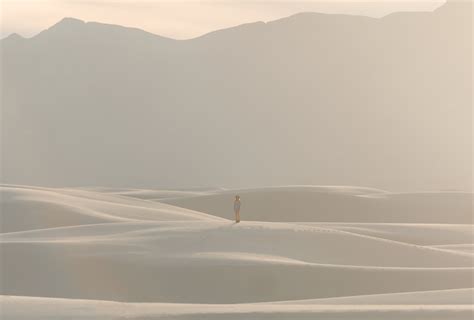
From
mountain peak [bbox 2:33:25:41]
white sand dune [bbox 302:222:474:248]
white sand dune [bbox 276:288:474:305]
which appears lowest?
white sand dune [bbox 276:288:474:305]

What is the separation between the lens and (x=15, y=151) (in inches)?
5787

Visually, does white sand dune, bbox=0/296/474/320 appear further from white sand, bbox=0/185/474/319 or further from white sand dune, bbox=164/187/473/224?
white sand dune, bbox=164/187/473/224

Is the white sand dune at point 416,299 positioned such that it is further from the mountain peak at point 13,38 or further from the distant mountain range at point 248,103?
the mountain peak at point 13,38

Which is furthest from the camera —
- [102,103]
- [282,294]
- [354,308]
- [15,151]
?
[102,103]

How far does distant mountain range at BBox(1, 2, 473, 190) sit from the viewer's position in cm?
14512

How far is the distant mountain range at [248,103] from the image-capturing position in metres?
145

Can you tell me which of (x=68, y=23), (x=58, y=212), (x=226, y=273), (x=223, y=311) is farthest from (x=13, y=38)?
(x=223, y=311)

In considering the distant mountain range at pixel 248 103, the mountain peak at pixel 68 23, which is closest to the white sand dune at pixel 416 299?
the distant mountain range at pixel 248 103

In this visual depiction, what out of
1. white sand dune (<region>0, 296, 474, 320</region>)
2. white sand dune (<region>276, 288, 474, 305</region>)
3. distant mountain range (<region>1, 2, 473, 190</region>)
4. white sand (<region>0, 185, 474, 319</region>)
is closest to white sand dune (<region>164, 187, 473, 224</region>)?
white sand (<region>0, 185, 474, 319</region>)

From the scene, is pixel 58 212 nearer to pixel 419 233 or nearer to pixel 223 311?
pixel 419 233

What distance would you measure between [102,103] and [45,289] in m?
148

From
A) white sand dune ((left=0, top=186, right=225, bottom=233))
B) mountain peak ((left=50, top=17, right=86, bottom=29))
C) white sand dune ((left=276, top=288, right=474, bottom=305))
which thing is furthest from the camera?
mountain peak ((left=50, top=17, right=86, bottom=29))

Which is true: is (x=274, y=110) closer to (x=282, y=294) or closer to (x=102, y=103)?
(x=102, y=103)

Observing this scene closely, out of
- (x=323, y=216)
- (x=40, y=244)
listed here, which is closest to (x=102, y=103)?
(x=323, y=216)
